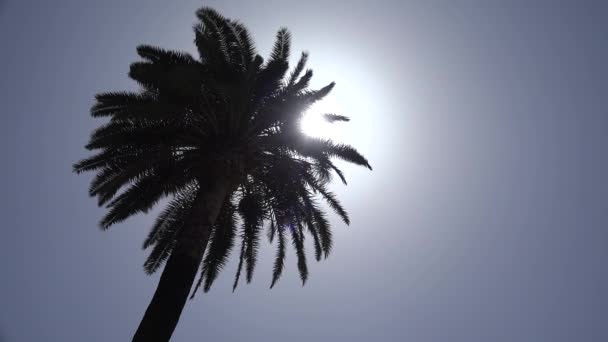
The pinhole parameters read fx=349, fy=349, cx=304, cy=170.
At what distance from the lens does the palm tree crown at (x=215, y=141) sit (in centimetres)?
818

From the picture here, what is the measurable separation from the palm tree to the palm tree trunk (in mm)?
30

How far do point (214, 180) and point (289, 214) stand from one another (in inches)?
100

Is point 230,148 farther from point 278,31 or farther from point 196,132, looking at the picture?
point 278,31

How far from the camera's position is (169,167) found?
29.1 ft

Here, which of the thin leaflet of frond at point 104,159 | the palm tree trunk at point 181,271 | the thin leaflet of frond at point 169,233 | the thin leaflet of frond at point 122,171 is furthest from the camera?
the thin leaflet of frond at point 169,233

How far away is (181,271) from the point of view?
21.9 ft

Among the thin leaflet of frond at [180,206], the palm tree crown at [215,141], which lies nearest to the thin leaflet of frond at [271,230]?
the palm tree crown at [215,141]

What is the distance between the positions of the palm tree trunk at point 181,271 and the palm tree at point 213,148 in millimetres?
30

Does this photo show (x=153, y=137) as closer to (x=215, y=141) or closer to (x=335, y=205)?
(x=215, y=141)

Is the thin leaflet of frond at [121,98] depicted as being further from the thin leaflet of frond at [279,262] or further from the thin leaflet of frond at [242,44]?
the thin leaflet of frond at [279,262]

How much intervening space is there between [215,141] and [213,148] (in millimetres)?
201

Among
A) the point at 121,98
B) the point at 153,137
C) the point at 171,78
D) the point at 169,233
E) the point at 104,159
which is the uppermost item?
the point at 121,98

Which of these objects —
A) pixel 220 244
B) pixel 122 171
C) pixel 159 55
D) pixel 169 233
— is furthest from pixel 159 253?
pixel 159 55

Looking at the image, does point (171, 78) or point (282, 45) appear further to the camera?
point (282, 45)
